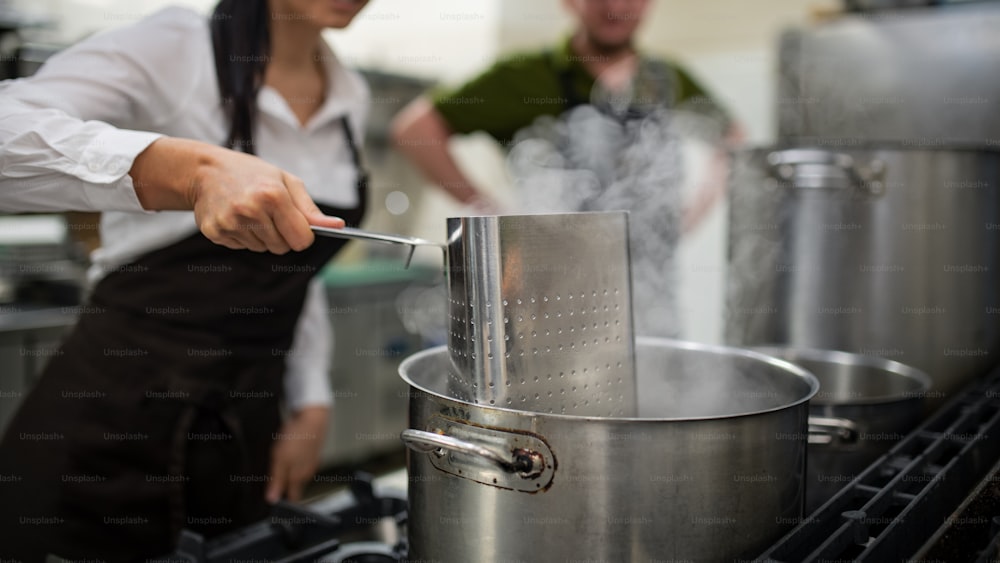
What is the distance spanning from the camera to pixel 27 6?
9.59 feet

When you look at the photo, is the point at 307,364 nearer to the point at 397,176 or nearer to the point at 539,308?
the point at 539,308

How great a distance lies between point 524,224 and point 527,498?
24cm

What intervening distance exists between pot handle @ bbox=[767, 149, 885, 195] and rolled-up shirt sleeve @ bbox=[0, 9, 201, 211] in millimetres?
940

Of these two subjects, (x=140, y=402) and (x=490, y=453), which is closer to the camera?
(x=490, y=453)

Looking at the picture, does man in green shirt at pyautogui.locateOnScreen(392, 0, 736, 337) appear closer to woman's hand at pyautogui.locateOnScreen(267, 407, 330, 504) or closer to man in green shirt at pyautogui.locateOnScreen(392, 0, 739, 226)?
man in green shirt at pyautogui.locateOnScreen(392, 0, 739, 226)

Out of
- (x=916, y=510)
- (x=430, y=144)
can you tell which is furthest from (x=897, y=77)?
Answer: (x=916, y=510)

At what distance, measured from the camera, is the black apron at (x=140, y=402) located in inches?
43.7

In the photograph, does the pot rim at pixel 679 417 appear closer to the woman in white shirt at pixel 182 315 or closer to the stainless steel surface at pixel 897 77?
the woman in white shirt at pixel 182 315

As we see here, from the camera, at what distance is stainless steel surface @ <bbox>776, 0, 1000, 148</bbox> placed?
1705 millimetres

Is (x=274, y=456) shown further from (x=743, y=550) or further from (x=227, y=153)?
(x=743, y=550)

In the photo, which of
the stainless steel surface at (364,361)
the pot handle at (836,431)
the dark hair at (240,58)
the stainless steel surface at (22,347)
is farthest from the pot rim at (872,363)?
the stainless steel surface at (364,361)

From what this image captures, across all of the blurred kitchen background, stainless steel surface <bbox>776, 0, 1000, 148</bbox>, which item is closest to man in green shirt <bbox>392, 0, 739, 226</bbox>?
the blurred kitchen background

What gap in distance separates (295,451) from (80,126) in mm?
805

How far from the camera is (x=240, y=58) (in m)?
1.07
